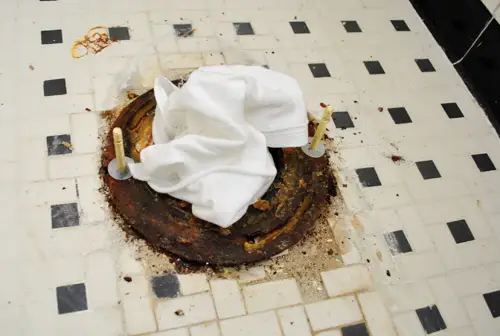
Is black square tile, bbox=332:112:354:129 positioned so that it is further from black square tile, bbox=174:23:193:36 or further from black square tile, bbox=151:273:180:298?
black square tile, bbox=151:273:180:298

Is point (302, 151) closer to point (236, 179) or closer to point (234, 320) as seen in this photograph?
point (236, 179)

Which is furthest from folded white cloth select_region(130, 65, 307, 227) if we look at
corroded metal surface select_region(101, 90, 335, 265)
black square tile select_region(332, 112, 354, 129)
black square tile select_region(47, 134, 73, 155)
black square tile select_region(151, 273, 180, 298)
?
black square tile select_region(332, 112, 354, 129)

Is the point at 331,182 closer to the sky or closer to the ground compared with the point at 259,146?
closer to the ground

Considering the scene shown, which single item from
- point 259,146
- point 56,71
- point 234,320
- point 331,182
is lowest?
point 234,320

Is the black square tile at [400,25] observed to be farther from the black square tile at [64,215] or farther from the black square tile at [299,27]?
the black square tile at [64,215]

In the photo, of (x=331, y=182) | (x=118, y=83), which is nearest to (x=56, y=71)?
(x=118, y=83)

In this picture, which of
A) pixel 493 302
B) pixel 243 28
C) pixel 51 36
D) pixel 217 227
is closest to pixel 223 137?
pixel 217 227
